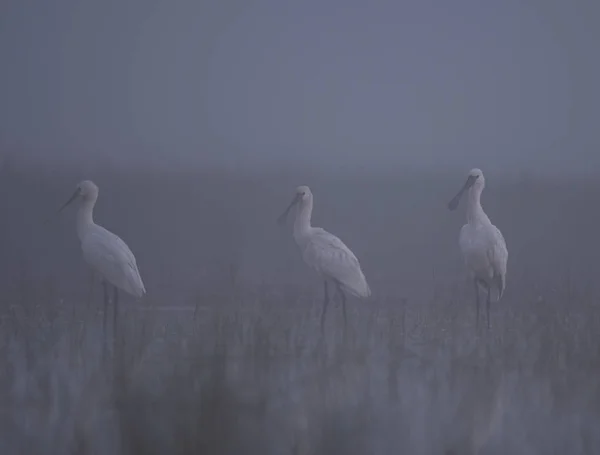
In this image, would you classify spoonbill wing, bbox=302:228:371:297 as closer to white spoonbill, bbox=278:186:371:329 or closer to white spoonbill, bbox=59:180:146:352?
white spoonbill, bbox=278:186:371:329

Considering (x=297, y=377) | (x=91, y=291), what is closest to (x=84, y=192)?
(x=91, y=291)

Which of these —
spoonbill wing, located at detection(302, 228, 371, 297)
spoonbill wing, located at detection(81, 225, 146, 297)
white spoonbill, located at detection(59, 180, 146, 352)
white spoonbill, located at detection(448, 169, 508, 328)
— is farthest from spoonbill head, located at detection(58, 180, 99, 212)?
white spoonbill, located at detection(448, 169, 508, 328)

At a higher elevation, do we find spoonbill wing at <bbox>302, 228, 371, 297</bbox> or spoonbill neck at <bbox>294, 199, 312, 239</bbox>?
spoonbill neck at <bbox>294, 199, 312, 239</bbox>

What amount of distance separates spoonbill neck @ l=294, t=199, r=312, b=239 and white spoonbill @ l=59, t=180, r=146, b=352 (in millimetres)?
1064

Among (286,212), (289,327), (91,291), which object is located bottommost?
(289,327)

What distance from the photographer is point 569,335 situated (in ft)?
19.4

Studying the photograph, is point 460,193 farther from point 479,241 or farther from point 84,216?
point 84,216

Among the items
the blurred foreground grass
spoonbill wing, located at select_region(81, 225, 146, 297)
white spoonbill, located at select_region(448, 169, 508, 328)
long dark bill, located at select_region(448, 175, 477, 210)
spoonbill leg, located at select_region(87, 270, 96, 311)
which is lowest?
the blurred foreground grass

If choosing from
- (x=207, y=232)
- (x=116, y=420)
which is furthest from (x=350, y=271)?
(x=116, y=420)

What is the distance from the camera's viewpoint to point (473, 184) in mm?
6004

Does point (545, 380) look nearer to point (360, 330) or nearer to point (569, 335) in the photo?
point (569, 335)

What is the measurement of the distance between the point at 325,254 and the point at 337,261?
9 centimetres

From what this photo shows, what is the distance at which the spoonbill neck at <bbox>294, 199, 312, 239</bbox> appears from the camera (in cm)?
601

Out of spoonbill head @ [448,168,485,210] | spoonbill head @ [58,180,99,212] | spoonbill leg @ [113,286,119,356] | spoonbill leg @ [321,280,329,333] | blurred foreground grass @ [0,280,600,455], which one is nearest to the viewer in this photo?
blurred foreground grass @ [0,280,600,455]
